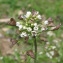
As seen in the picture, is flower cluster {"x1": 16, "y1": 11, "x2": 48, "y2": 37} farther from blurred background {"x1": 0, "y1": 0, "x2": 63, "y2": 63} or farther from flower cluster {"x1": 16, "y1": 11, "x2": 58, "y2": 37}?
blurred background {"x1": 0, "y1": 0, "x2": 63, "y2": 63}

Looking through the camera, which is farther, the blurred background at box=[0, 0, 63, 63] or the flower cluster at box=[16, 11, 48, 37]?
the blurred background at box=[0, 0, 63, 63]

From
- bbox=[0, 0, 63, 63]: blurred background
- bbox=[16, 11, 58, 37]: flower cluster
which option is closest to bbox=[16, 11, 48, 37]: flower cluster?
bbox=[16, 11, 58, 37]: flower cluster

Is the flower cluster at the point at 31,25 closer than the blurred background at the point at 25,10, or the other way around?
the flower cluster at the point at 31,25

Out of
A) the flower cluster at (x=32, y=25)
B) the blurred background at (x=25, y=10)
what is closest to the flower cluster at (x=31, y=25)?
the flower cluster at (x=32, y=25)

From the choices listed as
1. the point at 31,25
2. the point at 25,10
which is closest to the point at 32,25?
the point at 31,25

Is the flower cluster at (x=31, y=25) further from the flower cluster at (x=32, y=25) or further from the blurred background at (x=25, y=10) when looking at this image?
the blurred background at (x=25, y=10)

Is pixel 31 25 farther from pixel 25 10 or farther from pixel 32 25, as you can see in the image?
pixel 25 10

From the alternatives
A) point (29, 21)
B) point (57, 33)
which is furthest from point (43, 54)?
point (29, 21)

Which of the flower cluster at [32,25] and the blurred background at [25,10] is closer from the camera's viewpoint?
the flower cluster at [32,25]

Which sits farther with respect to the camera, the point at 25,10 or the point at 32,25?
the point at 25,10

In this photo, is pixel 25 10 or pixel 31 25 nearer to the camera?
pixel 31 25

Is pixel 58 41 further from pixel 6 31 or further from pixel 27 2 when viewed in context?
pixel 27 2
